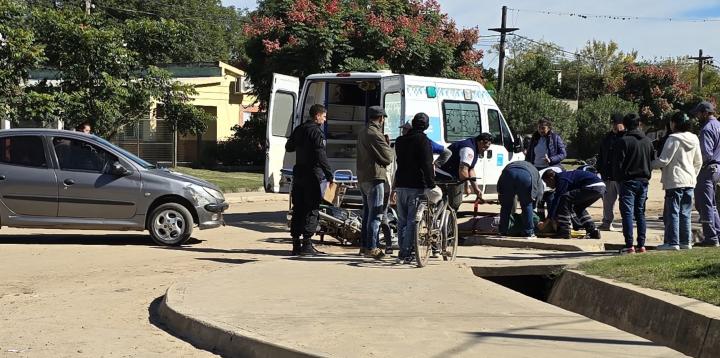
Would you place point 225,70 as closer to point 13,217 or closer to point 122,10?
point 122,10

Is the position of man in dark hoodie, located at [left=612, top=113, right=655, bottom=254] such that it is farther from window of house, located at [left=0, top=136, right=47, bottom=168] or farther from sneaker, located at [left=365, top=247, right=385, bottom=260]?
window of house, located at [left=0, top=136, right=47, bottom=168]

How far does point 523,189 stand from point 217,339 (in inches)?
258

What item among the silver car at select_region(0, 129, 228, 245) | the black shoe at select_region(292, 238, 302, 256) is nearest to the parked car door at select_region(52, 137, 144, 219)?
the silver car at select_region(0, 129, 228, 245)

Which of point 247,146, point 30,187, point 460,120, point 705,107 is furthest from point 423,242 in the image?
point 247,146

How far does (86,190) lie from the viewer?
40.9 ft

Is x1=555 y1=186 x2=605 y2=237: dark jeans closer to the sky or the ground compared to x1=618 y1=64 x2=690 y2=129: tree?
closer to the ground

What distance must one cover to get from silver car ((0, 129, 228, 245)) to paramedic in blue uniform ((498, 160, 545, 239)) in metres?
4.36

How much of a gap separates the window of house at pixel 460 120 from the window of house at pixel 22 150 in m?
6.65

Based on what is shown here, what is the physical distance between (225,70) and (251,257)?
1025 inches

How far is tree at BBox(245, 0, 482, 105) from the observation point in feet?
95.5

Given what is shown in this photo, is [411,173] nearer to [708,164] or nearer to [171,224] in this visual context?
[708,164]

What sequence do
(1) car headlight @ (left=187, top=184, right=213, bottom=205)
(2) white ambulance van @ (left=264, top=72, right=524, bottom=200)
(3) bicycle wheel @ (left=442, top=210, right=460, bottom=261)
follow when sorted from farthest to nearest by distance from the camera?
(2) white ambulance van @ (left=264, top=72, right=524, bottom=200), (1) car headlight @ (left=187, top=184, right=213, bottom=205), (3) bicycle wheel @ (left=442, top=210, right=460, bottom=261)

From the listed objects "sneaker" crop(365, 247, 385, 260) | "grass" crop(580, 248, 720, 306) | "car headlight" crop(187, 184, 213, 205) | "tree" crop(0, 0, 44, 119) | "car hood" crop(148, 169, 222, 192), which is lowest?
"sneaker" crop(365, 247, 385, 260)

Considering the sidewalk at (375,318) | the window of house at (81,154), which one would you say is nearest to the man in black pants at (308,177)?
the sidewalk at (375,318)
